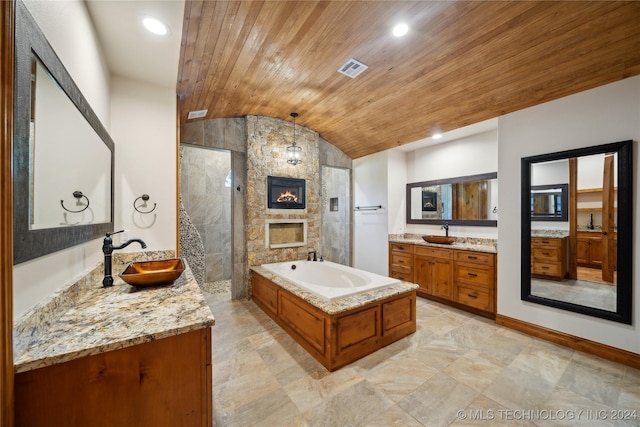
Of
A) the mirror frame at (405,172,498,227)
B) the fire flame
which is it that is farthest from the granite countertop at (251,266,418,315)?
the mirror frame at (405,172,498,227)

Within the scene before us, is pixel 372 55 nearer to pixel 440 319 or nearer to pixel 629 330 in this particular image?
pixel 440 319

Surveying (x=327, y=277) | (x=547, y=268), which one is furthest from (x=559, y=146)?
(x=327, y=277)

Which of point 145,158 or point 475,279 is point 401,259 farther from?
point 145,158

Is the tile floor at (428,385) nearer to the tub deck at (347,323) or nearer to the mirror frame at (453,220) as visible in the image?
the tub deck at (347,323)

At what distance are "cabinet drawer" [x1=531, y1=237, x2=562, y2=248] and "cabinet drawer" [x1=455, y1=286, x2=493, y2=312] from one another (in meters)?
0.83

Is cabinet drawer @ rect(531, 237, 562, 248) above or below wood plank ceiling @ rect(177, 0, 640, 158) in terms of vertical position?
below

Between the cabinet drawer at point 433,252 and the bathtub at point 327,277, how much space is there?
1.19 m

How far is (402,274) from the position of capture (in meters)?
4.24

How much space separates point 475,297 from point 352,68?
10.9 ft

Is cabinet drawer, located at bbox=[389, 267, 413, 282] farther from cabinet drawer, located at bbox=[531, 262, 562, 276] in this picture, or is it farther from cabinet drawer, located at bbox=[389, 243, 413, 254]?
cabinet drawer, located at bbox=[531, 262, 562, 276]

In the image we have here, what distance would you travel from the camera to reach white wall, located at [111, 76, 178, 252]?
226cm

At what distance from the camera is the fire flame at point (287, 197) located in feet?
13.4

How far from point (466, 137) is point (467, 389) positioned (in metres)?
3.65

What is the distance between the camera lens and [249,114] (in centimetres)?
381
